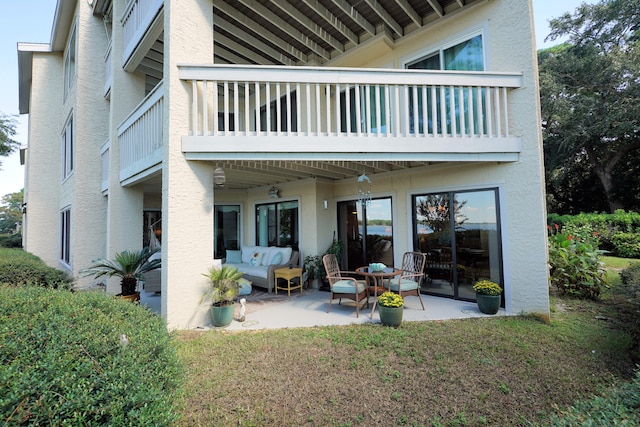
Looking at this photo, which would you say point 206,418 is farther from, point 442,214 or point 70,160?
point 70,160

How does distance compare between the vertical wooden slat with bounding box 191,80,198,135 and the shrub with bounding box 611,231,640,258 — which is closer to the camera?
the vertical wooden slat with bounding box 191,80,198,135

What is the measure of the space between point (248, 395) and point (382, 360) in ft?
5.49

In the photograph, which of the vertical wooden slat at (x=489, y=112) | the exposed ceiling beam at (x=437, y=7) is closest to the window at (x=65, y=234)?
the exposed ceiling beam at (x=437, y=7)

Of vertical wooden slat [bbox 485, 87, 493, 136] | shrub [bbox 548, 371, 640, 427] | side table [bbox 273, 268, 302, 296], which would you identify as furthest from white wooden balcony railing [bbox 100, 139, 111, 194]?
shrub [bbox 548, 371, 640, 427]

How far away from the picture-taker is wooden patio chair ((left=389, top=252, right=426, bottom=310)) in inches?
216

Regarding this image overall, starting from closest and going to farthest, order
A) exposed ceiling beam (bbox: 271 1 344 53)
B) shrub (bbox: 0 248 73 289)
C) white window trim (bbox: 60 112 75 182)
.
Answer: shrub (bbox: 0 248 73 289), exposed ceiling beam (bbox: 271 1 344 53), white window trim (bbox: 60 112 75 182)

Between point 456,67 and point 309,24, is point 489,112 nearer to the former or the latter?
point 456,67

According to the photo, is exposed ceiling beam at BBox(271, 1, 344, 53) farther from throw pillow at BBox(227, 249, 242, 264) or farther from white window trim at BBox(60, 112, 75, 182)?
white window trim at BBox(60, 112, 75, 182)

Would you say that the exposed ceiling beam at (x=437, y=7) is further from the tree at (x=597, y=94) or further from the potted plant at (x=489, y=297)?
the tree at (x=597, y=94)

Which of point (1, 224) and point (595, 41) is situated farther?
point (1, 224)

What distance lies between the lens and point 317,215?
7844 millimetres

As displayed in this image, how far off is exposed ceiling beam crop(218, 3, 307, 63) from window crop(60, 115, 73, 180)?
696 centimetres

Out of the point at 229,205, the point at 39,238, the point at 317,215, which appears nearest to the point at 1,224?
the point at 39,238

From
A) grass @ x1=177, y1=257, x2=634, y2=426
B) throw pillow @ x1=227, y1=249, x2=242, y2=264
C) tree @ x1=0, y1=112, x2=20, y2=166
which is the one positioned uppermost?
tree @ x1=0, y1=112, x2=20, y2=166
